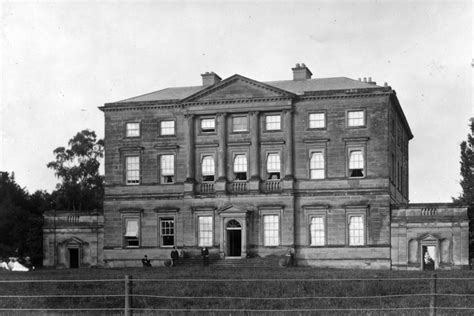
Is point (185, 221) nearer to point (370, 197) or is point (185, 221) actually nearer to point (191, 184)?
point (191, 184)

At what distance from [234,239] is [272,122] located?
25.3 feet

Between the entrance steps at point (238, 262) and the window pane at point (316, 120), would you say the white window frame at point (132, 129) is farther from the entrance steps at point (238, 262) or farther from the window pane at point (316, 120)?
the window pane at point (316, 120)

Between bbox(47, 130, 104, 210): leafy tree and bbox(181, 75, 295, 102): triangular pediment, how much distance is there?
23.6 metres

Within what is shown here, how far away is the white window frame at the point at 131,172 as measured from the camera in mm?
53531

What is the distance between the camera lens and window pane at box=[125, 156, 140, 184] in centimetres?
5359

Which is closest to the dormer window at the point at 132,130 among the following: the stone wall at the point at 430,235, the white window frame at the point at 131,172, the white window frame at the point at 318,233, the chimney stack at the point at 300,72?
the white window frame at the point at 131,172

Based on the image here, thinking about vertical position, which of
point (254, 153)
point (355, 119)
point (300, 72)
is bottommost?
point (254, 153)

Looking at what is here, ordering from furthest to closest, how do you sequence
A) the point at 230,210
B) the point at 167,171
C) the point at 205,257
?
the point at 167,171, the point at 230,210, the point at 205,257

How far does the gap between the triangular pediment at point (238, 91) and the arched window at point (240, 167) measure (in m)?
3.76

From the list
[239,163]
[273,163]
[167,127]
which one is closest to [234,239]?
[239,163]

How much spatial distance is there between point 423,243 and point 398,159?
8805 millimetres

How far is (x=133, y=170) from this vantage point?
5366cm

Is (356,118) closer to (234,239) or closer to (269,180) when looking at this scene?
(269,180)

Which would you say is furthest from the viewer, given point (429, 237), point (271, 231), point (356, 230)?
point (271, 231)
